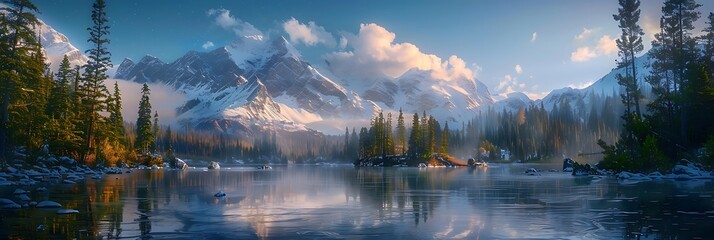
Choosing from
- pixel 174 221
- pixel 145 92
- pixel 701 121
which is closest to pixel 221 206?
pixel 174 221

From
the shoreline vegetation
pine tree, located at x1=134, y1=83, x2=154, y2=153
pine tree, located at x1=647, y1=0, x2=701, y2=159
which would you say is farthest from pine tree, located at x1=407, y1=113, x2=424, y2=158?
pine tree, located at x1=647, y1=0, x2=701, y2=159

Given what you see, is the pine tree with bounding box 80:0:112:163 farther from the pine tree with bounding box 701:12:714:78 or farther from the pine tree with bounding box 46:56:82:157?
the pine tree with bounding box 701:12:714:78

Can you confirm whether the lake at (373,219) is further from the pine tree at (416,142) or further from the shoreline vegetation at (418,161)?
the pine tree at (416,142)

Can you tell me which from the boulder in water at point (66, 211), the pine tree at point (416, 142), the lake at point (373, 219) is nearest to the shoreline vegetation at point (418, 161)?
the pine tree at point (416, 142)

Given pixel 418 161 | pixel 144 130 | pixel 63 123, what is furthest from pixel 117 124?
pixel 418 161

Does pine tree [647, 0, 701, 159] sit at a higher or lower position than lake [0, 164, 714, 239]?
higher

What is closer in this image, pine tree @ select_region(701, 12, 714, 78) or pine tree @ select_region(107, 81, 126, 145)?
pine tree @ select_region(701, 12, 714, 78)

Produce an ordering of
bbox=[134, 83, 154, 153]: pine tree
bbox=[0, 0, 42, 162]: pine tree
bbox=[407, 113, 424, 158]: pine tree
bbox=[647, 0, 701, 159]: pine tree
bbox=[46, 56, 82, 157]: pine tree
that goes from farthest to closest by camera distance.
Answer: bbox=[407, 113, 424, 158]: pine tree < bbox=[134, 83, 154, 153]: pine tree < bbox=[46, 56, 82, 157]: pine tree < bbox=[647, 0, 701, 159]: pine tree < bbox=[0, 0, 42, 162]: pine tree

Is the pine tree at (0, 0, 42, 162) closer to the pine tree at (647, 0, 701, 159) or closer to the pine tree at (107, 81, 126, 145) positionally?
the pine tree at (107, 81, 126, 145)

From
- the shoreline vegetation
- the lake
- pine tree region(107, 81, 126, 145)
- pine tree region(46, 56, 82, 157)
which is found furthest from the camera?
the shoreline vegetation

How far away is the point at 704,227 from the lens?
18.2 meters

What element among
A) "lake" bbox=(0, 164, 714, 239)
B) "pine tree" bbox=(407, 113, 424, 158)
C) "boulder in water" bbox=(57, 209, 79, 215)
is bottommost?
"lake" bbox=(0, 164, 714, 239)

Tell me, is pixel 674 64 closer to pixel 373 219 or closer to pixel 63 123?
pixel 373 219

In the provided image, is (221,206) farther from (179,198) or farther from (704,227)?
(704,227)
